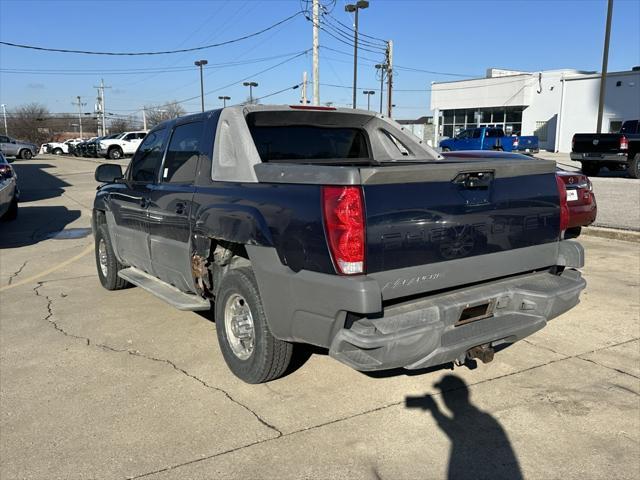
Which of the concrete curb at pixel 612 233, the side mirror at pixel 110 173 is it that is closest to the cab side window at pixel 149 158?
the side mirror at pixel 110 173

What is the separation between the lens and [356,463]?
2.97m

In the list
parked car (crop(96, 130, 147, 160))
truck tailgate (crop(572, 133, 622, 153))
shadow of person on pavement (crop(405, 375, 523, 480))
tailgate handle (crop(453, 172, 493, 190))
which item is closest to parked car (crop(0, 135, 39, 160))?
parked car (crop(96, 130, 147, 160))

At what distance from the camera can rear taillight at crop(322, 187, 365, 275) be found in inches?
113

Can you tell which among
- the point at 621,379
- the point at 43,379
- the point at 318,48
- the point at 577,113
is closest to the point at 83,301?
the point at 43,379

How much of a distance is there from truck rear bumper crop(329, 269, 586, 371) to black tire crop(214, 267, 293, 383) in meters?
0.69

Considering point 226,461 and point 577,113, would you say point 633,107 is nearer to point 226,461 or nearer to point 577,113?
point 577,113

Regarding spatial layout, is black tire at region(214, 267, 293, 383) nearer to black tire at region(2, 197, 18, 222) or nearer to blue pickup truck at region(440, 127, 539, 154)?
black tire at region(2, 197, 18, 222)

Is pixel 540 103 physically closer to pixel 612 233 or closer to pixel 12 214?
pixel 612 233

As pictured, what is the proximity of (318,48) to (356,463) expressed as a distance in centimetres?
2477

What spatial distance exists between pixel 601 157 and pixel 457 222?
18.1 metres

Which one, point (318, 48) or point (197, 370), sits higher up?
point (318, 48)

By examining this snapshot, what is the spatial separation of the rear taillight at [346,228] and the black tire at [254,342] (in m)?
0.82

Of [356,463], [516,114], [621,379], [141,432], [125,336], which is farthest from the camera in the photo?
[516,114]

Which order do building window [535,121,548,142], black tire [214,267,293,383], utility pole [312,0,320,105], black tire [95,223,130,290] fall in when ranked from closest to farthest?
black tire [214,267,293,383]
black tire [95,223,130,290]
utility pole [312,0,320,105]
building window [535,121,548,142]
